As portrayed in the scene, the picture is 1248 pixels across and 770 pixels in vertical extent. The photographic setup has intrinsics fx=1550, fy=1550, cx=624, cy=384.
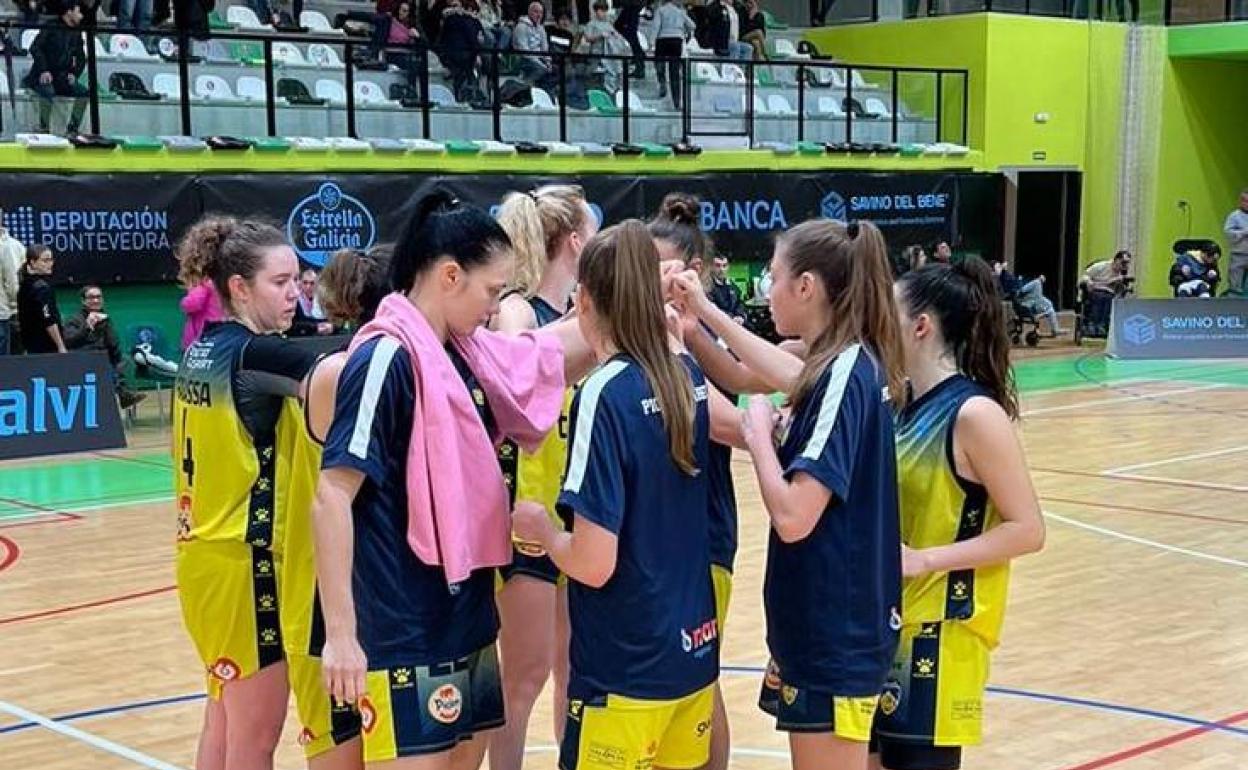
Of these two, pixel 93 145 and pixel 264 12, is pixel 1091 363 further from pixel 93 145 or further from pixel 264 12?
pixel 93 145

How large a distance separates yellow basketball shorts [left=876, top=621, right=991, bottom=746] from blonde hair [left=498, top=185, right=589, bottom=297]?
1.38 metres

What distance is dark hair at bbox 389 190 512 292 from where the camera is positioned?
117 inches

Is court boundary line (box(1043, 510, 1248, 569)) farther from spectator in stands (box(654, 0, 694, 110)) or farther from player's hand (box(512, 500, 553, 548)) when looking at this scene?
spectator in stands (box(654, 0, 694, 110))

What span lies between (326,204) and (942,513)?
11983 mm

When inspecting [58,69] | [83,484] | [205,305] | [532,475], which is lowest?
[83,484]

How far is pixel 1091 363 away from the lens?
59.6 ft

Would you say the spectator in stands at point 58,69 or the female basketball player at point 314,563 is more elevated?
the spectator in stands at point 58,69

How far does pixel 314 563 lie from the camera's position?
10.9 feet

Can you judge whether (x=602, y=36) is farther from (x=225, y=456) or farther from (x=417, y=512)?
(x=417, y=512)

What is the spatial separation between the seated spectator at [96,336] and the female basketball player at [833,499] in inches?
401

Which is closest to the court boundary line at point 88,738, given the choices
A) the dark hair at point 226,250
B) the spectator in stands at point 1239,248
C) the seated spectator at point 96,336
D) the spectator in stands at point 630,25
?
the dark hair at point 226,250

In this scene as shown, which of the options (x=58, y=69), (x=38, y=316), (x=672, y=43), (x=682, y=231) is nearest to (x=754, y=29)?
(x=672, y=43)

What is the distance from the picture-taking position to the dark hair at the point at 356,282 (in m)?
3.59

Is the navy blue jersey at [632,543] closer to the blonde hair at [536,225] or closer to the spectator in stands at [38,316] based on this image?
the blonde hair at [536,225]
